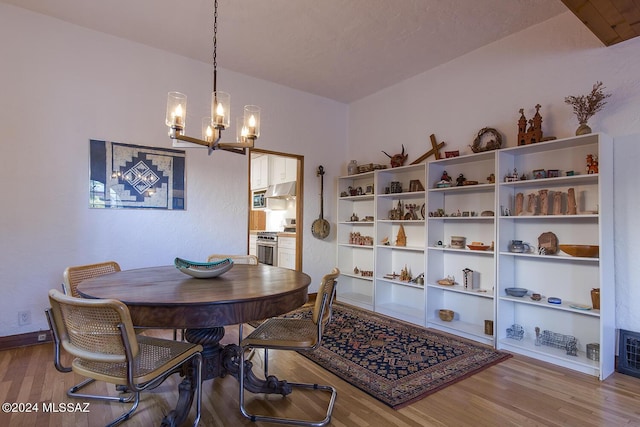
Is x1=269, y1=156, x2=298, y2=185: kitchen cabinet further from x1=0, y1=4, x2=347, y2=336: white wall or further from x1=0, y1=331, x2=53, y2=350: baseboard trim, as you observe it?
x1=0, y1=331, x2=53, y2=350: baseboard trim

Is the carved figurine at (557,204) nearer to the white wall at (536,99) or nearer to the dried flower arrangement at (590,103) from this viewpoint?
the white wall at (536,99)

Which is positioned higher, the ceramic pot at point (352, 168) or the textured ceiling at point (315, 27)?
the textured ceiling at point (315, 27)

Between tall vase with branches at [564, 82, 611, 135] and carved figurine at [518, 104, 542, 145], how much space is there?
0.25m

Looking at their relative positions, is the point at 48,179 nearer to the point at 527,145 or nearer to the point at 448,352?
the point at 448,352

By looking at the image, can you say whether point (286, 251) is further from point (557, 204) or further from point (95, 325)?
point (95, 325)

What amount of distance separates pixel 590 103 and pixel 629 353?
196cm

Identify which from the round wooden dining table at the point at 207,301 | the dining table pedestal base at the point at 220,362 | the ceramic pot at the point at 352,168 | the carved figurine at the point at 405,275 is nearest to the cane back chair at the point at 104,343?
the round wooden dining table at the point at 207,301

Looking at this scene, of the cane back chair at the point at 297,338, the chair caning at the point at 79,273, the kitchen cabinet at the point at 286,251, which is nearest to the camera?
the cane back chair at the point at 297,338

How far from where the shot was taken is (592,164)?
2.63 meters

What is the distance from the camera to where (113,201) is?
337cm

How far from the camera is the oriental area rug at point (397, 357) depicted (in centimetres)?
232

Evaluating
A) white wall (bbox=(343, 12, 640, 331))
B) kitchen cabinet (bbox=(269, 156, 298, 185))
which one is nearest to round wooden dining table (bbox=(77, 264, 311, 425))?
white wall (bbox=(343, 12, 640, 331))

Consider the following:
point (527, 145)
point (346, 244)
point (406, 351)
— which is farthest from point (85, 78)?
point (527, 145)

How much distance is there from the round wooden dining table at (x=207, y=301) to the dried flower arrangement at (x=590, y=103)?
8.55 feet
